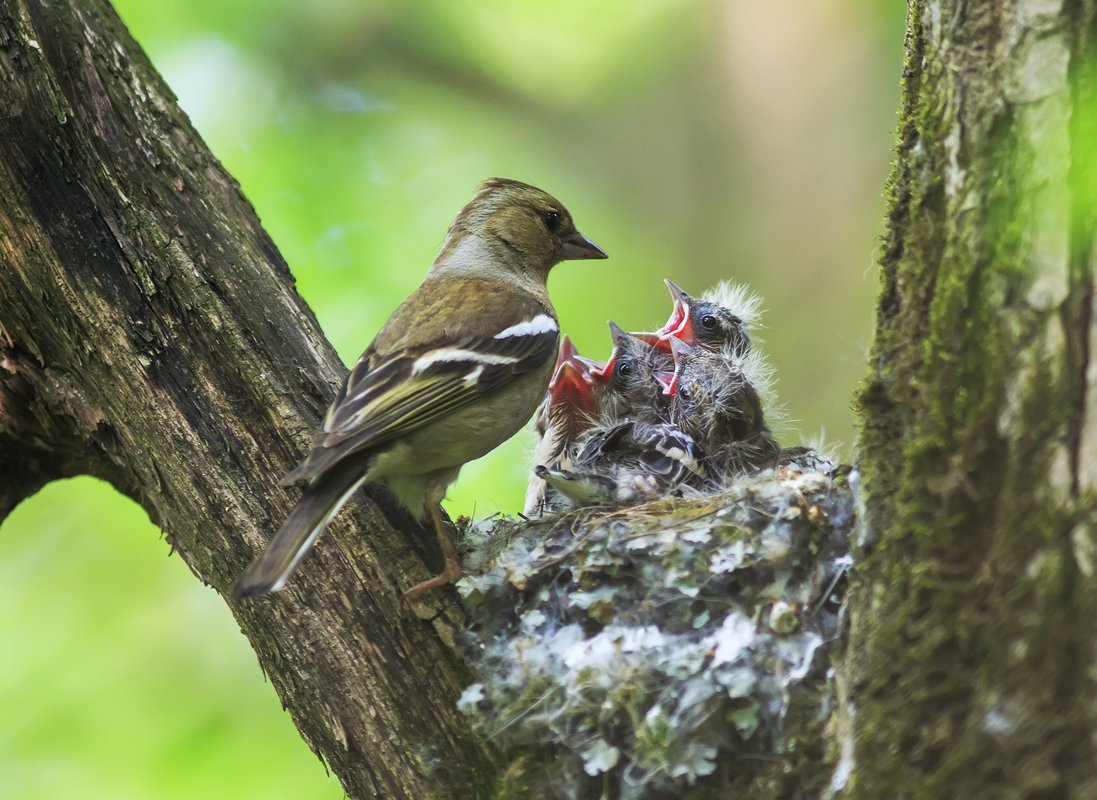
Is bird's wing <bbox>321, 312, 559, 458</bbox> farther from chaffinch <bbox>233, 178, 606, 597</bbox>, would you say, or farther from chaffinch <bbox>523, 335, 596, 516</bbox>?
chaffinch <bbox>523, 335, 596, 516</bbox>

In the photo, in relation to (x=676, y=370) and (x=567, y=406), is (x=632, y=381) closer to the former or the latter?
(x=676, y=370)

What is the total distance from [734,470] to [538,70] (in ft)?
14.2

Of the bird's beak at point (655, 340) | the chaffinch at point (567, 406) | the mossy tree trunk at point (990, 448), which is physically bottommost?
the mossy tree trunk at point (990, 448)

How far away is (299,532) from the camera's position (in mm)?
3021

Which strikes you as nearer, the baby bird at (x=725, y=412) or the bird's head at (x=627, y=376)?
the baby bird at (x=725, y=412)

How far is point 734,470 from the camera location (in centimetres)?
503

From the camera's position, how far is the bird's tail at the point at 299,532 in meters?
2.91

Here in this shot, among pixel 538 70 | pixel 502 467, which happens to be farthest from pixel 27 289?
pixel 538 70

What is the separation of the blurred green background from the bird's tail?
290 centimetres

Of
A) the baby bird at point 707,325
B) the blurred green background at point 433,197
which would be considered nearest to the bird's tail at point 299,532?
the blurred green background at point 433,197

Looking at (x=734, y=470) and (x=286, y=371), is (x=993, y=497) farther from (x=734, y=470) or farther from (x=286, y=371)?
(x=734, y=470)

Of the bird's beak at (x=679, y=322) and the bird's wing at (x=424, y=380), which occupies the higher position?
the bird's beak at (x=679, y=322)

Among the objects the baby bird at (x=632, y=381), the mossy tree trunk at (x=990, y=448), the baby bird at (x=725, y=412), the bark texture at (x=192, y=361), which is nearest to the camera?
the mossy tree trunk at (x=990, y=448)

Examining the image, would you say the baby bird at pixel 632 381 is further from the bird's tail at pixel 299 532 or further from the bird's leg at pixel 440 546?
the bird's tail at pixel 299 532
